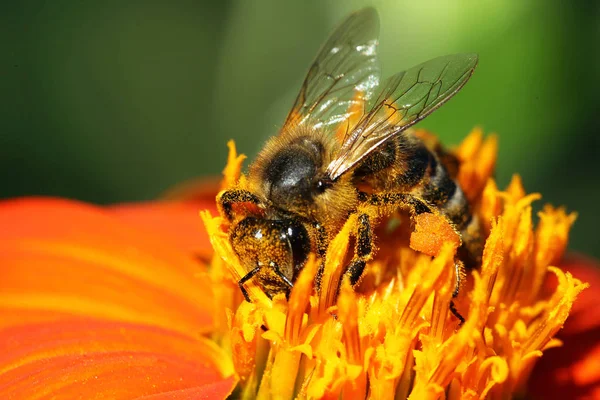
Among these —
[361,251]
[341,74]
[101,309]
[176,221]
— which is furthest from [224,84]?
[361,251]

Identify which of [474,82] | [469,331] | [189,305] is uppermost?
[474,82]

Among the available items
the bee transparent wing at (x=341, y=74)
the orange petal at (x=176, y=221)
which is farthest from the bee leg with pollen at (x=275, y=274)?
the orange petal at (x=176, y=221)

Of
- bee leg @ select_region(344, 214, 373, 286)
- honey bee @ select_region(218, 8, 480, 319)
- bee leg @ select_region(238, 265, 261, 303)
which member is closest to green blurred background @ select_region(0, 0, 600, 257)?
honey bee @ select_region(218, 8, 480, 319)

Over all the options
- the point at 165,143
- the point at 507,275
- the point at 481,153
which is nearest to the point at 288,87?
the point at 165,143

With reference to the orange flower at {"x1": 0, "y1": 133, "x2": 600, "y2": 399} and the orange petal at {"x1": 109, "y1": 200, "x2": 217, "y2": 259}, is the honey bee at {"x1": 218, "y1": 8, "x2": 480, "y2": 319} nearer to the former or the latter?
the orange flower at {"x1": 0, "y1": 133, "x2": 600, "y2": 399}

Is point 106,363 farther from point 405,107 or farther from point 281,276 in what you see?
point 405,107

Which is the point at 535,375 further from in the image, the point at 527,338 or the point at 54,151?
the point at 54,151

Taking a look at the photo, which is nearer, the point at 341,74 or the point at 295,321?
the point at 295,321
